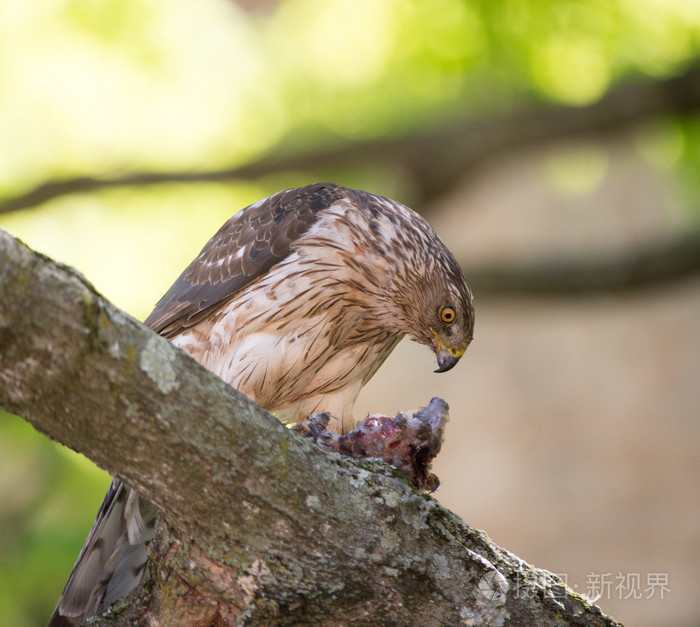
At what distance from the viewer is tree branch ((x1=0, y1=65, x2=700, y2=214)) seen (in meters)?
7.10

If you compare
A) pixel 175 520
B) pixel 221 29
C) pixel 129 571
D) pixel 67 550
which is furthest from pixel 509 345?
pixel 175 520

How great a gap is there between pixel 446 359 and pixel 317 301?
0.66 metres

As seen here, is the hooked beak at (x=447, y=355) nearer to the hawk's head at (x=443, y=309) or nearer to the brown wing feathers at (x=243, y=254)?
the hawk's head at (x=443, y=309)

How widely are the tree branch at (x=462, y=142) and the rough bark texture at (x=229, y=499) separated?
4.91 m

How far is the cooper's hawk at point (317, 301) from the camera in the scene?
3947 millimetres

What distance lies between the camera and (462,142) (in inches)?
299

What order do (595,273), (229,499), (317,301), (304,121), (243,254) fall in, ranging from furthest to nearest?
(595,273) < (304,121) < (243,254) < (317,301) < (229,499)

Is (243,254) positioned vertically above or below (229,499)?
above

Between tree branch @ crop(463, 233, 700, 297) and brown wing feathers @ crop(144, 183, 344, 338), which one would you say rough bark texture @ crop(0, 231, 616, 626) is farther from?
tree branch @ crop(463, 233, 700, 297)

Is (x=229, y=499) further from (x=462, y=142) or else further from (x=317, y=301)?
(x=462, y=142)

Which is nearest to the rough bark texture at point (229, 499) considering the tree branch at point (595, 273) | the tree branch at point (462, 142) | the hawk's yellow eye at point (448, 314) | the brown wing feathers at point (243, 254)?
the hawk's yellow eye at point (448, 314)

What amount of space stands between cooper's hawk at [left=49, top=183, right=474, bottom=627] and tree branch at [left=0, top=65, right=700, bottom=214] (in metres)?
3.01

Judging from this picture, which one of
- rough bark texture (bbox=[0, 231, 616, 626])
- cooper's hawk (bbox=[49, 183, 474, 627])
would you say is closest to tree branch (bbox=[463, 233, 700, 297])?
cooper's hawk (bbox=[49, 183, 474, 627])

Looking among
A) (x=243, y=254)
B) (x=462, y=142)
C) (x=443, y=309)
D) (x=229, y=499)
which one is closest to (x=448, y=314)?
(x=443, y=309)
